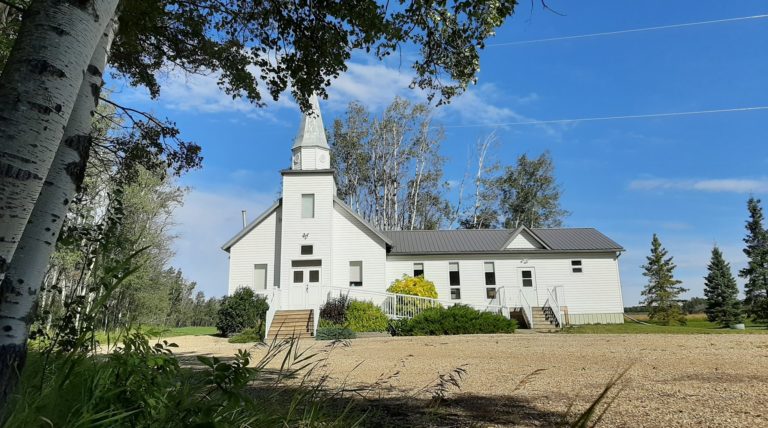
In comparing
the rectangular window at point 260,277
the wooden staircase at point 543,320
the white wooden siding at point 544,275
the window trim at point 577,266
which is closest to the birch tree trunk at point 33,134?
the wooden staircase at point 543,320

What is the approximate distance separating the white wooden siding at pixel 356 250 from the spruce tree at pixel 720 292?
23403 millimetres

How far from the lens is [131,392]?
1973 mm

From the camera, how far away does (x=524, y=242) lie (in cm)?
2442

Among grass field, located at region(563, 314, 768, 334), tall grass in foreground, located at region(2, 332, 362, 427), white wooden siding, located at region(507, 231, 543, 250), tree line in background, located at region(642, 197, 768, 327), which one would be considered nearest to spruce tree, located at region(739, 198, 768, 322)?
tree line in background, located at region(642, 197, 768, 327)

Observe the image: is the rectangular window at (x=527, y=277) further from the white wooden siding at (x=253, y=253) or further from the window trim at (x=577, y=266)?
the white wooden siding at (x=253, y=253)

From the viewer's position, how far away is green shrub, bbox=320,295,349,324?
1809cm

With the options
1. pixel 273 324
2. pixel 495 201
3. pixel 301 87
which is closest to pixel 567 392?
pixel 301 87

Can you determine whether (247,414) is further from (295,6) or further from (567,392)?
(295,6)

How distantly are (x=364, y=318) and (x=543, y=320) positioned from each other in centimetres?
818

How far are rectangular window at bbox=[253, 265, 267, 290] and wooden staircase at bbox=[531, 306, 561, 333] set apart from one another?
12675 mm

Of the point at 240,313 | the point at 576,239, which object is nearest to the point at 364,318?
the point at 240,313

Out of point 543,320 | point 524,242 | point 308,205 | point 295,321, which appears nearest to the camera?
point 295,321

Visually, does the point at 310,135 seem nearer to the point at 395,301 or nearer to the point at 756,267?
the point at 395,301

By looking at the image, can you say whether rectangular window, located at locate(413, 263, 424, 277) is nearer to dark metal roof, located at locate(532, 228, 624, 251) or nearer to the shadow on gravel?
dark metal roof, located at locate(532, 228, 624, 251)
